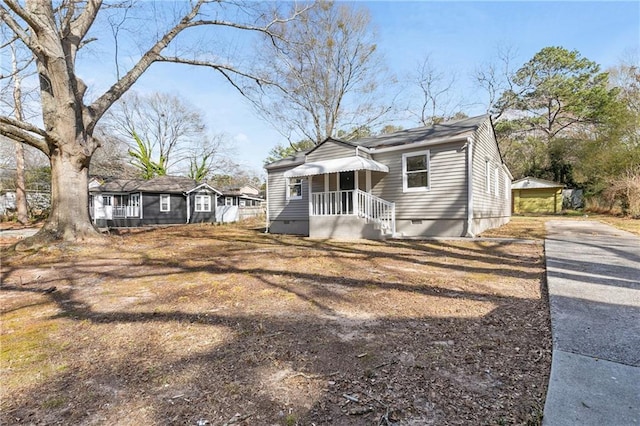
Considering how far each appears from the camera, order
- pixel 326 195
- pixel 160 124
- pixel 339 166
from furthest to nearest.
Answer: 1. pixel 160 124
2. pixel 326 195
3. pixel 339 166

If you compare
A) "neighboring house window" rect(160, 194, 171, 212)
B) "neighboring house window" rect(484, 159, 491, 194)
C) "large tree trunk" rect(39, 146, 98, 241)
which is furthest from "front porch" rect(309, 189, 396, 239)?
"neighboring house window" rect(160, 194, 171, 212)

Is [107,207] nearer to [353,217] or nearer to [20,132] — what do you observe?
[20,132]

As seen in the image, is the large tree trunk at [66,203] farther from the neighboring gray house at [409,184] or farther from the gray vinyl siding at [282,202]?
the gray vinyl siding at [282,202]

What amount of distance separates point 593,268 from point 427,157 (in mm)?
5986

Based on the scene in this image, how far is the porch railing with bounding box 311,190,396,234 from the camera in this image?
1010cm

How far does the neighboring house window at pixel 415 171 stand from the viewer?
10.1 meters

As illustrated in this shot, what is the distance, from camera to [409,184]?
10.5 m

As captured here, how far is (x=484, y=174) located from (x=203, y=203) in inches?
791

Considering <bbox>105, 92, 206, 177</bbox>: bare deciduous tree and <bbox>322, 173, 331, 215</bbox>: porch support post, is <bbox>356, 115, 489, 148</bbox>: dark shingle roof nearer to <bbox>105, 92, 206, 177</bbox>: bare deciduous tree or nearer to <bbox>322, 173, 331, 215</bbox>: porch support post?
<bbox>322, 173, 331, 215</bbox>: porch support post

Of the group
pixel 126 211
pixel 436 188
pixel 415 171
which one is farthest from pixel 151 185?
pixel 436 188

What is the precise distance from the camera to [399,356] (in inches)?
88.4

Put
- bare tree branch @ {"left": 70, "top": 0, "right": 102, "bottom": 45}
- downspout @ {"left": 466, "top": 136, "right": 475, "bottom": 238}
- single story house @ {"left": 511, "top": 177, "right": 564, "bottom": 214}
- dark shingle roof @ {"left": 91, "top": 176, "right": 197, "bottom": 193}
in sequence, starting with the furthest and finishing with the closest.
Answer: single story house @ {"left": 511, "top": 177, "right": 564, "bottom": 214} → dark shingle roof @ {"left": 91, "top": 176, "right": 197, "bottom": 193} → downspout @ {"left": 466, "top": 136, "right": 475, "bottom": 238} → bare tree branch @ {"left": 70, "top": 0, "right": 102, "bottom": 45}

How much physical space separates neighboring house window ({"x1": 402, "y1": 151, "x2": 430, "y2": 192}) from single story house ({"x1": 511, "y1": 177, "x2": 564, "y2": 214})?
18.4 meters

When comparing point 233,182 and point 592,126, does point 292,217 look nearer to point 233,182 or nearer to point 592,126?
point 592,126
